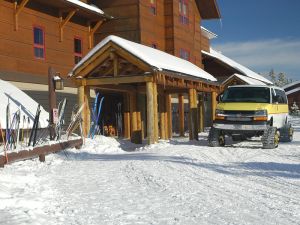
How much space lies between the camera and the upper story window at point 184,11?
2594 cm

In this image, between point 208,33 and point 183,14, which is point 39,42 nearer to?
point 183,14

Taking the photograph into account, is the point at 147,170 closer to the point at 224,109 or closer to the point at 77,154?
the point at 77,154

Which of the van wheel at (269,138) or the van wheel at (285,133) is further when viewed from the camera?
the van wheel at (285,133)

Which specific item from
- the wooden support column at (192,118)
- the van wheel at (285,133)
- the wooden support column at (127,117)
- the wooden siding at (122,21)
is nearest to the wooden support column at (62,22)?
the wooden siding at (122,21)

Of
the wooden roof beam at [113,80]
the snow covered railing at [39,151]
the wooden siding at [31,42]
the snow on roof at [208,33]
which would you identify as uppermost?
the snow on roof at [208,33]

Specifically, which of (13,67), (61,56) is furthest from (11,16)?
(61,56)

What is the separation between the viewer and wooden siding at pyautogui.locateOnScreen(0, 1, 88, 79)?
53.5ft

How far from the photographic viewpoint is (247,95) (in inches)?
619

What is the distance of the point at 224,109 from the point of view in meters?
15.0

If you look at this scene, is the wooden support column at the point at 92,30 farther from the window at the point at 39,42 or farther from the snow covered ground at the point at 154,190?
the snow covered ground at the point at 154,190

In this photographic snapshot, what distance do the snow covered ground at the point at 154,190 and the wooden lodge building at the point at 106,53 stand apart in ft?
14.0

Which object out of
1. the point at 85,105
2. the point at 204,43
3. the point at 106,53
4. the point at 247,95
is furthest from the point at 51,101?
the point at 204,43

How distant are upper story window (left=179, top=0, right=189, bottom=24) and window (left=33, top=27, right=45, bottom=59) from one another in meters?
10.1

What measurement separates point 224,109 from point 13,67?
8208 millimetres
